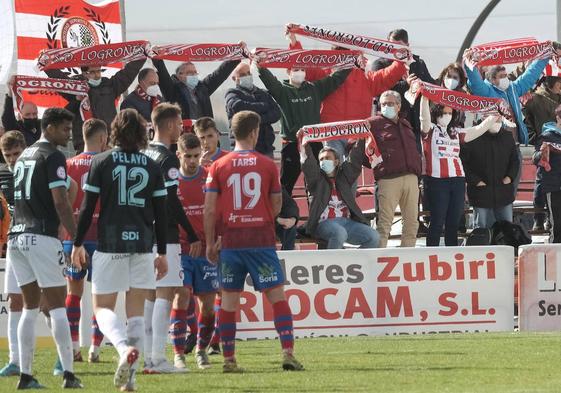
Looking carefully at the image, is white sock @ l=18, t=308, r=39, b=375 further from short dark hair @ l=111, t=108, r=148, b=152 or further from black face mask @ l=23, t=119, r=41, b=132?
black face mask @ l=23, t=119, r=41, b=132

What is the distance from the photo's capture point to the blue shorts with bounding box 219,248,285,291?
1203 cm

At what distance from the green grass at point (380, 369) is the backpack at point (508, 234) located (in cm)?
325

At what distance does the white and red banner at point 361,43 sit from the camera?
1858 centimetres

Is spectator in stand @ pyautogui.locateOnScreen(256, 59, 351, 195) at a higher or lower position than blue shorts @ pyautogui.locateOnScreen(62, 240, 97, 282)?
higher

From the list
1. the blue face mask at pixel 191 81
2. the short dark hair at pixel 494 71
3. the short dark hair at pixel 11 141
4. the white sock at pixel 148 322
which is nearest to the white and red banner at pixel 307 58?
the blue face mask at pixel 191 81

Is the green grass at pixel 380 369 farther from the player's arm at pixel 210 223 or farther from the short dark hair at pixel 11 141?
the short dark hair at pixel 11 141

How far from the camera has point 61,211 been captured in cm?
1103

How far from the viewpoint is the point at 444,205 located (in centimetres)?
1852

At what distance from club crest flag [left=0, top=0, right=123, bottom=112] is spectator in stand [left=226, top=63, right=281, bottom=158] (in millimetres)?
1965

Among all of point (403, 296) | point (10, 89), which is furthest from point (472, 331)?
point (10, 89)

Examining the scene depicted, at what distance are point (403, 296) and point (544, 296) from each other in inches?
70.1

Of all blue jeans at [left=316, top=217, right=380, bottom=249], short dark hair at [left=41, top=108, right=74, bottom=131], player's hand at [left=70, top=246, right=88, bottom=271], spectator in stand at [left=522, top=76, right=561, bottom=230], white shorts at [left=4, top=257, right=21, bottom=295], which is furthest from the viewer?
spectator in stand at [left=522, top=76, right=561, bottom=230]

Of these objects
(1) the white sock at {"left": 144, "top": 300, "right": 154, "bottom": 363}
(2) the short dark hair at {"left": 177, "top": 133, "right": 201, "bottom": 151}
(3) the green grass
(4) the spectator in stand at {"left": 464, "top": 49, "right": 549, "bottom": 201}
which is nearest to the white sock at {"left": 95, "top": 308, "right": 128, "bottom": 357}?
(3) the green grass

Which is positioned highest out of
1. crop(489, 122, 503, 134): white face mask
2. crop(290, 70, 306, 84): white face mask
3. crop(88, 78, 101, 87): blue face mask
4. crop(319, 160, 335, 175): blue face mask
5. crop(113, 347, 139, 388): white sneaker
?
crop(290, 70, 306, 84): white face mask
